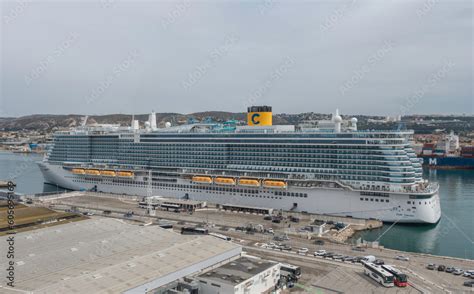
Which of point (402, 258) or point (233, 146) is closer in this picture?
point (402, 258)

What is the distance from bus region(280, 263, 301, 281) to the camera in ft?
78.8

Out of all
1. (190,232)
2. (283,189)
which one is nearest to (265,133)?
(283,189)

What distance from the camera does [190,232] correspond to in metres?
32.4

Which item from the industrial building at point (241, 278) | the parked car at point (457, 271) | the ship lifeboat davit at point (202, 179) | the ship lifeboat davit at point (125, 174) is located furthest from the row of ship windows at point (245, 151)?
the industrial building at point (241, 278)

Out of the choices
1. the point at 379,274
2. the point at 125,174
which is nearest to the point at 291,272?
the point at 379,274

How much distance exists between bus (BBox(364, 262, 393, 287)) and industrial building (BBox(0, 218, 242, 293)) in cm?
791

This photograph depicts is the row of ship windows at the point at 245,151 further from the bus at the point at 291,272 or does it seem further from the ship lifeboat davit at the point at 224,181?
the bus at the point at 291,272

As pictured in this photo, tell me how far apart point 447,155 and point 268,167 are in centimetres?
8046

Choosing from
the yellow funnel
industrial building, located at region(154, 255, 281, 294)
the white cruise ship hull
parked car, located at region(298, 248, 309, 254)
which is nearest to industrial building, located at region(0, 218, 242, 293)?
industrial building, located at region(154, 255, 281, 294)

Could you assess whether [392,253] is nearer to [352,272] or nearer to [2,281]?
[352,272]

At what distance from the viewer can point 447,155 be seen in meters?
107

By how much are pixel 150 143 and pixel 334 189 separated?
86.4 feet

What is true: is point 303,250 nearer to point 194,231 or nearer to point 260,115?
point 194,231

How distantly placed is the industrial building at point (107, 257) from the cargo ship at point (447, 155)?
299ft
